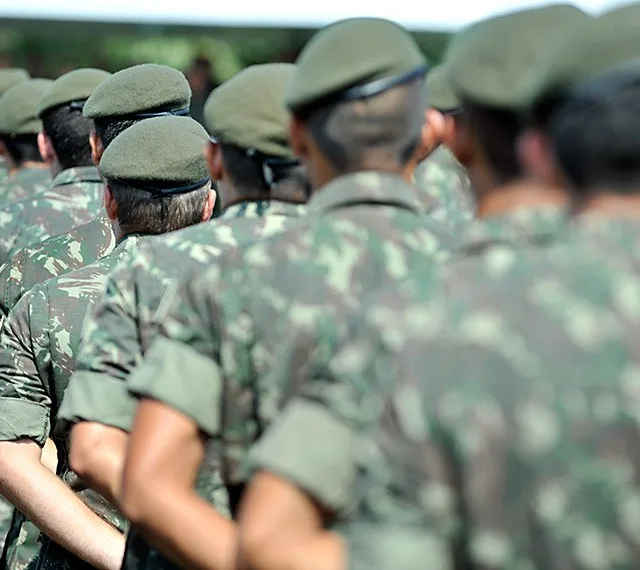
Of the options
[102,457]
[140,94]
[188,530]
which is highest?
[188,530]

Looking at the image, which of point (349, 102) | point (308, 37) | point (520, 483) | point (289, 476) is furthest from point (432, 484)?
point (308, 37)

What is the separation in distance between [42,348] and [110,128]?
3.47 ft

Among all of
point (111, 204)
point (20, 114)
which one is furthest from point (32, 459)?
point (20, 114)

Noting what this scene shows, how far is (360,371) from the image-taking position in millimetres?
2248

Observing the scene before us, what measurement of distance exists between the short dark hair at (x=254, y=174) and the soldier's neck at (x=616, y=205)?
114 cm

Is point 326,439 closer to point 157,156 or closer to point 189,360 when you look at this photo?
point 189,360

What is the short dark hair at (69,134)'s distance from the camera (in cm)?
618

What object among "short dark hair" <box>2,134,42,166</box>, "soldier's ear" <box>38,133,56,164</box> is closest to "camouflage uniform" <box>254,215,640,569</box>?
"soldier's ear" <box>38,133,56,164</box>

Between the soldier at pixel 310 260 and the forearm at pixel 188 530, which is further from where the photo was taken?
the soldier at pixel 310 260

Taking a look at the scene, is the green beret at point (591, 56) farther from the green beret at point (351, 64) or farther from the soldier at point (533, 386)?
the green beret at point (351, 64)

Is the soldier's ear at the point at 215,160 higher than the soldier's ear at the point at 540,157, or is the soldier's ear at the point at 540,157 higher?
the soldier's ear at the point at 540,157

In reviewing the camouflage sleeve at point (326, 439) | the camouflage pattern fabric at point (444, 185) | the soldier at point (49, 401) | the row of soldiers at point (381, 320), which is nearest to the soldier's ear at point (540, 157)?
the row of soldiers at point (381, 320)

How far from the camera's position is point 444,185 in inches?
206

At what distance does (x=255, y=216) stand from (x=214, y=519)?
2.67 ft
